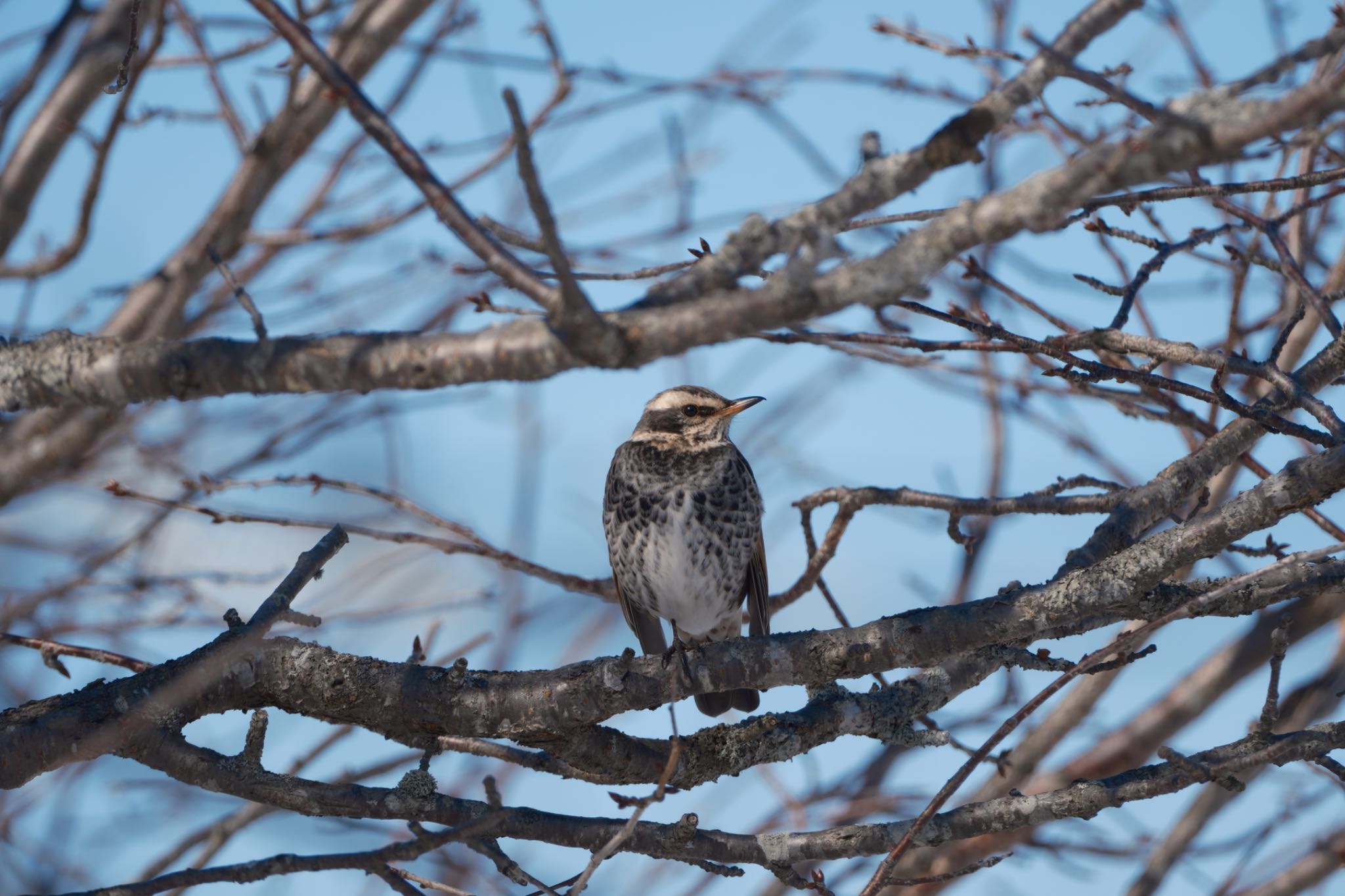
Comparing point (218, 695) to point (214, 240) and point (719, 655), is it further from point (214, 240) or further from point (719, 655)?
point (214, 240)

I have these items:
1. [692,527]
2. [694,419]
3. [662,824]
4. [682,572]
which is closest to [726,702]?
[682,572]

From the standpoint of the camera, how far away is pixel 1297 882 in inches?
220

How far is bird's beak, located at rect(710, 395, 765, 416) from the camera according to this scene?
555 cm

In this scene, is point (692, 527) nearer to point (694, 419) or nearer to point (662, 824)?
point (694, 419)

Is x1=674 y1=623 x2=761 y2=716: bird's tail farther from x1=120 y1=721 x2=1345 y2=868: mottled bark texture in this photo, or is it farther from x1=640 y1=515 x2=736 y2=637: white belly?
x1=120 y1=721 x2=1345 y2=868: mottled bark texture

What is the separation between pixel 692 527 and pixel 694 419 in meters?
0.69

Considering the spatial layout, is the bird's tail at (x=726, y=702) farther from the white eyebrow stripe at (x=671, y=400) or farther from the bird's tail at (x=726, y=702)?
the white eyebrow stripe at (x=671, y=400)

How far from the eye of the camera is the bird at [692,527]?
5.28 metres

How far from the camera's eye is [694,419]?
5.76 m

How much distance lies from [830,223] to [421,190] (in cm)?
77

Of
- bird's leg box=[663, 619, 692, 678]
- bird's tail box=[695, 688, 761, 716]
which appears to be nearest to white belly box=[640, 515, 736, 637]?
bird's tail box=[695, 688, 761, 716]

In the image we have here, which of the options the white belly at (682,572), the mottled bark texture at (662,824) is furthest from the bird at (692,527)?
the mottled bark texture at (662,824)

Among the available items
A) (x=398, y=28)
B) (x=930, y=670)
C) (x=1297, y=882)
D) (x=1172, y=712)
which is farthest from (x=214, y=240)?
(x=1297, y=882)

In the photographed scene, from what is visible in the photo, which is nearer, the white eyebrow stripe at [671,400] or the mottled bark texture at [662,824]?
the mottled bark texture at [662,824]
